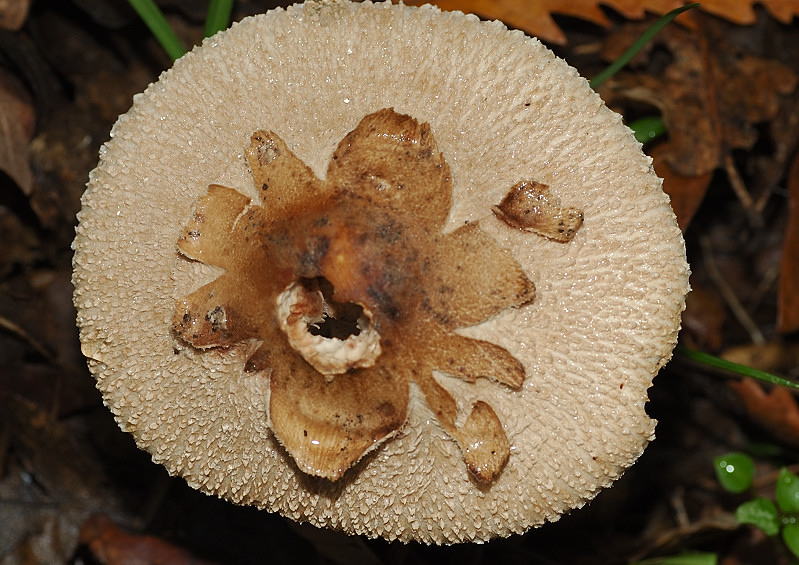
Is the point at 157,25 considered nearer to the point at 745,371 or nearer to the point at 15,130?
the point at 15,130

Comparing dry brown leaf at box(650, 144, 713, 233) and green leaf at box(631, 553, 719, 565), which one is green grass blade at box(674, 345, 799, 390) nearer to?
dry brown leaf at box(650, 144, 713, 233)

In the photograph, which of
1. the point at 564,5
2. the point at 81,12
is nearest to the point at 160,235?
the point at 81,12

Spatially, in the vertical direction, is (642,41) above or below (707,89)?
above

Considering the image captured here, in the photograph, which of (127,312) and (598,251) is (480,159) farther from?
(127,312)

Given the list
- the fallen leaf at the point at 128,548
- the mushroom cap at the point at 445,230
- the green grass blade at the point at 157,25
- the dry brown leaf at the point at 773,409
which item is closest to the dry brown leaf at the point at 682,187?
the dry brown leaf at the point at 773,409

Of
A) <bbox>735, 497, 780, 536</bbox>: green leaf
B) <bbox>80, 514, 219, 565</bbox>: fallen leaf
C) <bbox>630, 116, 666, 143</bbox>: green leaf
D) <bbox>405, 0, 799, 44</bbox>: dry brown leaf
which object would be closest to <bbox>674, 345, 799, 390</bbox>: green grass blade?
<bbox>735, 497, 780, 536</bbox>: green leaf

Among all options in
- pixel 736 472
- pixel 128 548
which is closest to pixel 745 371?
pixel 736 472

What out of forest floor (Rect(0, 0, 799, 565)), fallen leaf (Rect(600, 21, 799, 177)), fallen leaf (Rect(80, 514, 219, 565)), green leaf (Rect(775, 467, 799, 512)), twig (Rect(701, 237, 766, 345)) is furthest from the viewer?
twig (Rect(701, 237, 766, 345))
